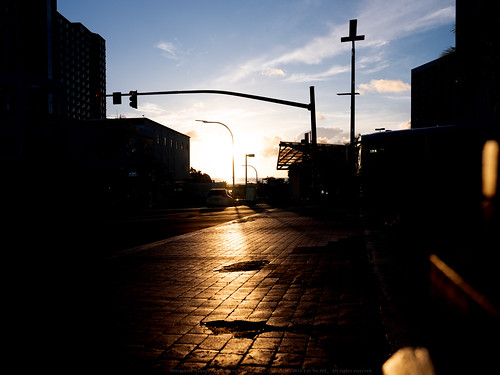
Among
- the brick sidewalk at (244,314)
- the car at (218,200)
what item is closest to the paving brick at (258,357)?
the brick sidewalk at (244,314)

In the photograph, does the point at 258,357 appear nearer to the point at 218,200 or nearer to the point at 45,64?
the point at 218,200

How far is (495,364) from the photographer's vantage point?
5.97 feet

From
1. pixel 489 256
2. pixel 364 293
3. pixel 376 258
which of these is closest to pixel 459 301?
pixel 489 256

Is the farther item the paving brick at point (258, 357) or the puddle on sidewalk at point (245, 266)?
the puddle on sidewalk at point (245, 266)

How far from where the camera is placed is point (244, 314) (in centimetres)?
450

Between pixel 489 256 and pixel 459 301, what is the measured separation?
0.29 meters

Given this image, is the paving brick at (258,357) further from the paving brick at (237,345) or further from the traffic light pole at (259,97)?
the traffic light pole at (259,97)

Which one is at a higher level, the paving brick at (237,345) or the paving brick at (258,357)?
the paving brick at (258,357)

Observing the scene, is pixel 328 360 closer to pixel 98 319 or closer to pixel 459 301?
pixel 459 301

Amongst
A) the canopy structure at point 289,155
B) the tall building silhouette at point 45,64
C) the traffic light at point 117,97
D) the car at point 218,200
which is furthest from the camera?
the canopy structure at point 289,155

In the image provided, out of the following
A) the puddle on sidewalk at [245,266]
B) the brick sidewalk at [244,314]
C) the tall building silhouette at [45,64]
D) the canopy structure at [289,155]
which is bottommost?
the puddle on sidewalk at [245,266]

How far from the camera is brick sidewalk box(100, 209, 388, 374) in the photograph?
326 centimetres

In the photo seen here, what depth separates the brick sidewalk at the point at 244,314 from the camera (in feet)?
10.7

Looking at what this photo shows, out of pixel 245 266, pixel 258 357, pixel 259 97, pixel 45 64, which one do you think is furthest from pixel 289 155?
pixel 45 64
